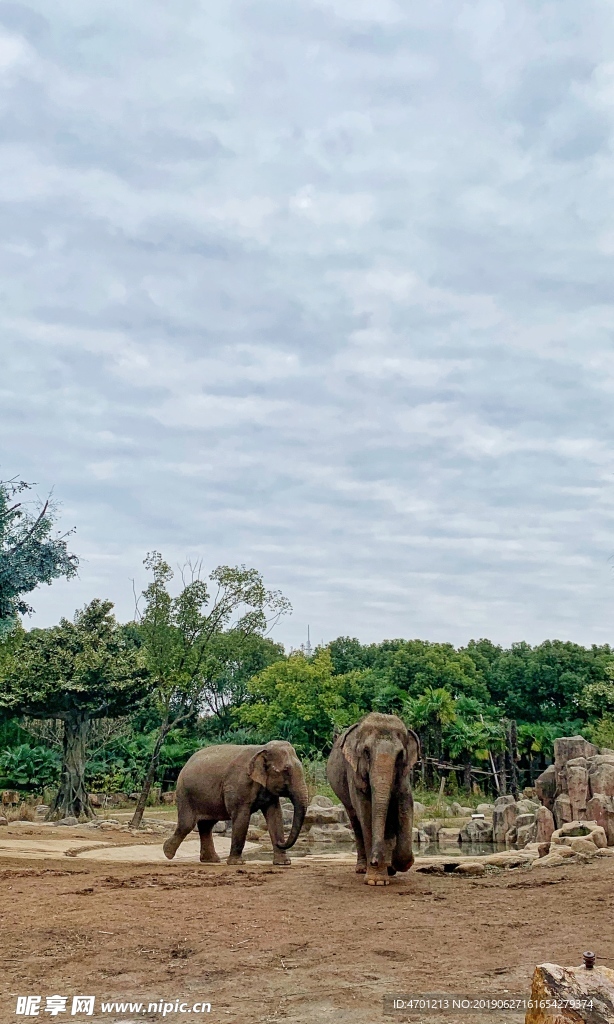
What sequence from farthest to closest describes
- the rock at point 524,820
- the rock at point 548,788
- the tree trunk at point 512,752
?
the tree trunk at point 512,752
the rock at point 524,820
the rock at point 548,788

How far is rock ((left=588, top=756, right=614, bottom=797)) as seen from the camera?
18.6m

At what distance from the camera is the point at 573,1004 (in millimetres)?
3359

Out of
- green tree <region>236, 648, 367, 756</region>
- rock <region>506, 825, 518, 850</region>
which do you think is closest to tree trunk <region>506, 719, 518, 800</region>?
green tree <region>236, 648, 367, 756</region>

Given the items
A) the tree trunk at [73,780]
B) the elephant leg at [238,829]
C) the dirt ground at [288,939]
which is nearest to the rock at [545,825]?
the dirt ground at [288,939]

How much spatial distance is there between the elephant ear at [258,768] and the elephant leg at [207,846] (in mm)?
1839

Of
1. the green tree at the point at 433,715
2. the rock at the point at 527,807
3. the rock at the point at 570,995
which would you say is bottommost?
the rock at the point at 527,807

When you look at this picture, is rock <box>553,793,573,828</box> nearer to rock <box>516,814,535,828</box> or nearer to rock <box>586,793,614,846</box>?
rock <box>586,793,614,846</box>

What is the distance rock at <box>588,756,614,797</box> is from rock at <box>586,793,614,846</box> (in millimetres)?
1415

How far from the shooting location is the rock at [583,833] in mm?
15055

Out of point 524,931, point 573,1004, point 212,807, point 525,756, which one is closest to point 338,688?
point 525,756

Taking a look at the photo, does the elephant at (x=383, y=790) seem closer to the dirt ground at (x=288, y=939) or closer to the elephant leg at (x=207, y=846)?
the dirt ground at (x=288, y=939)

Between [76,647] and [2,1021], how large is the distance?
26.7 meters

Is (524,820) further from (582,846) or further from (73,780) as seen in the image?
(73,780)

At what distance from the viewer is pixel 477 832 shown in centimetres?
2433
